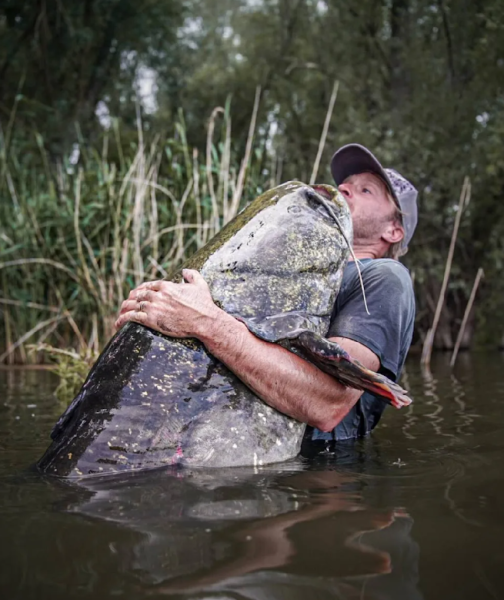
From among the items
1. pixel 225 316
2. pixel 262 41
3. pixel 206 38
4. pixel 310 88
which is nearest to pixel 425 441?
pixel 225 316

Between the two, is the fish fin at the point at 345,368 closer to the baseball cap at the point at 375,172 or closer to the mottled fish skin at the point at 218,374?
the mottled fish skin at the point at 218,374

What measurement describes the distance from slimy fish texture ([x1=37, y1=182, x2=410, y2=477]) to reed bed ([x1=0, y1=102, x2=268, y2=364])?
6.10 ft

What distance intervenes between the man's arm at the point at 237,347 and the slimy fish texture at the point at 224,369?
0.04 meters

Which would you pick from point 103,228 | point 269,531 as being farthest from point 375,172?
point 103,228

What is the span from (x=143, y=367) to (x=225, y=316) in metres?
0.30

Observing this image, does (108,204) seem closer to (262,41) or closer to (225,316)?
(225,316)

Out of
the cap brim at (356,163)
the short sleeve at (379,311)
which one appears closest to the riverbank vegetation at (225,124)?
the cap brim at (356,163)

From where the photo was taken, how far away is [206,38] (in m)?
19.0

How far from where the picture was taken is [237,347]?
2.17m

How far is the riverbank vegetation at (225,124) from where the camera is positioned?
531 centimetres

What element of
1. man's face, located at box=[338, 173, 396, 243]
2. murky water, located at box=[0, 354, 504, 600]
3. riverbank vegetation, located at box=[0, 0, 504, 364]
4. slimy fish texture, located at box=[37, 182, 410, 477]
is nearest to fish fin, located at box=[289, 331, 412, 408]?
slimy fish texture, located at box=[37, 182, 410, 477]

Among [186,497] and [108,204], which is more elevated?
[108,204]

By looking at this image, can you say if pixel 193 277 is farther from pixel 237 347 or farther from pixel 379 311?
pixel 379 311

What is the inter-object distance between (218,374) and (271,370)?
0.17m
